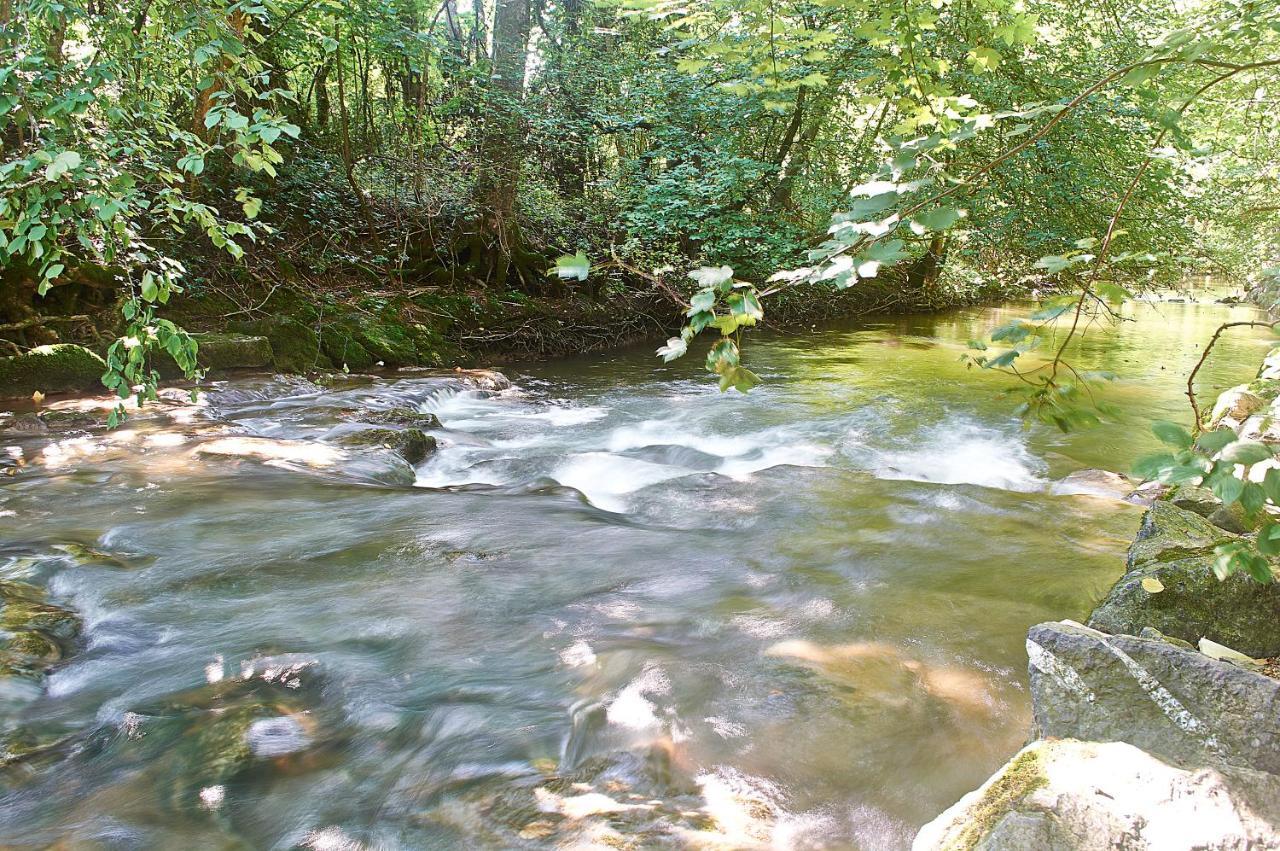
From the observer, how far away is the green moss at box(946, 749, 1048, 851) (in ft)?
6.63

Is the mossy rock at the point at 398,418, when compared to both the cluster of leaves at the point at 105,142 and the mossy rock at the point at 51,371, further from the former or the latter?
the cluster of leaves at the point at 105,142

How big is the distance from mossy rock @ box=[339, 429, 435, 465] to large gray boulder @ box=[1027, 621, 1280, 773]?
5.98 metres

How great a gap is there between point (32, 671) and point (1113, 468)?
27.7 ft

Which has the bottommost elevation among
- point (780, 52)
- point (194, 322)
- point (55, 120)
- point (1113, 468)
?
point (1113, 468)

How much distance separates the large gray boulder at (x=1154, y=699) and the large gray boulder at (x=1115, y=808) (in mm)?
146

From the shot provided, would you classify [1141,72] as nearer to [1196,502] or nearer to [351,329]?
[1196,502]

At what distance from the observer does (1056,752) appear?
2188 mm

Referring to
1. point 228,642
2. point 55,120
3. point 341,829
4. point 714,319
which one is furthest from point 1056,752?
point 55,120

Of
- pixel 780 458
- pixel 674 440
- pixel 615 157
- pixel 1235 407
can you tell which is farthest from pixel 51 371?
pixel 1235 407

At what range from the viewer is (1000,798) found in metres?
2.09

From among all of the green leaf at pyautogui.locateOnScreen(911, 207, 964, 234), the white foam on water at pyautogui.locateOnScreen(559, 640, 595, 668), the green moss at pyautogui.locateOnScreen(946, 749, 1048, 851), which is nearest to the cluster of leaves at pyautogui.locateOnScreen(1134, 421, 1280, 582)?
the green leaf at pyautogui.locateOnScreen(911, 207, 964, 234)

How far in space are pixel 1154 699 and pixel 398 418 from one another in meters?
7.35

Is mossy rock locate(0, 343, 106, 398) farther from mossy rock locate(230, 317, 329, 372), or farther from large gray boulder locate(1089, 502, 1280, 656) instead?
large gray boulder locate(1089, 502, 1280, 656)

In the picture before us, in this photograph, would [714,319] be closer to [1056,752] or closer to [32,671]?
[1056,752]
